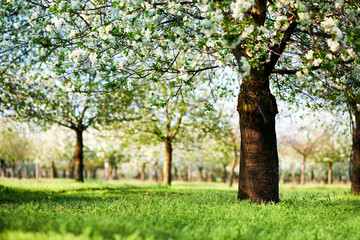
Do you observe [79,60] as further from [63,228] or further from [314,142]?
[314,142]

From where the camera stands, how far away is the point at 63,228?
4.14 metres

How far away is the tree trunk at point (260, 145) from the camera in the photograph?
8.47 metres

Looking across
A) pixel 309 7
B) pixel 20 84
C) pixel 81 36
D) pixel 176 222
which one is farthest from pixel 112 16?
pixel 20 84

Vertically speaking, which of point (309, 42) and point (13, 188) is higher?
point (309, 42)

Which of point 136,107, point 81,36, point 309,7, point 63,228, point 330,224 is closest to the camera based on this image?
point 63,228

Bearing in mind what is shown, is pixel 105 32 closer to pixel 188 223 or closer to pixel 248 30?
pixel 248 30

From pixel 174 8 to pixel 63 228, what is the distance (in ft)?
15.5

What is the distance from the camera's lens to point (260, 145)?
A: 335 inches

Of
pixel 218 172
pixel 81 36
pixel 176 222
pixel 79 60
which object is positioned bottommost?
pixel 218 172

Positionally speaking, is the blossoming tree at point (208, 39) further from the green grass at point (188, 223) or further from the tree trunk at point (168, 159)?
the tree trunk at point (168, 159)

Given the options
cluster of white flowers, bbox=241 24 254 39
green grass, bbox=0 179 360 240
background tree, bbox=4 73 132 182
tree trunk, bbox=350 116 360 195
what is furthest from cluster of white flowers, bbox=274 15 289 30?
background tree, bbox=4 73 132 182

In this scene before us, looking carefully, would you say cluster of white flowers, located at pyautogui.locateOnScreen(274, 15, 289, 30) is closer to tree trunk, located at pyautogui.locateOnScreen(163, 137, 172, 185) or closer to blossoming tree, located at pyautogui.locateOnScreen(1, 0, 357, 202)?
blossoming tree, located at pyautogui.locateOnScreen(1, 0, 357, 202)

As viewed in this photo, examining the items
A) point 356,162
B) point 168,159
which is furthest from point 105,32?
point 168,159

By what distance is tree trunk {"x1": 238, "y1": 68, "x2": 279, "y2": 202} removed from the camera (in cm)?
847
